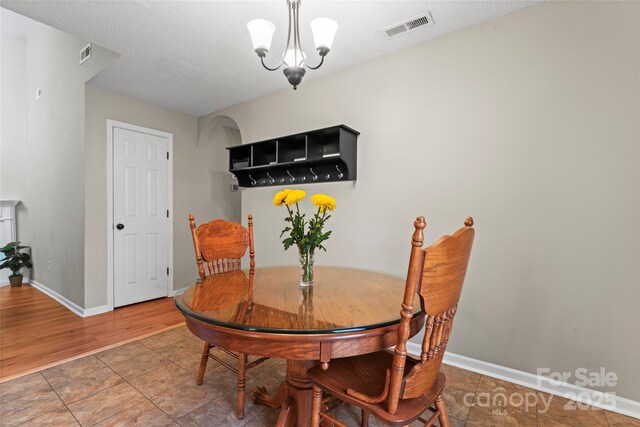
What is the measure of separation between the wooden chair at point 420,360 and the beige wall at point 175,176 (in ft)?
10.9

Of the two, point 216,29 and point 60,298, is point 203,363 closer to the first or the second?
point 216,29

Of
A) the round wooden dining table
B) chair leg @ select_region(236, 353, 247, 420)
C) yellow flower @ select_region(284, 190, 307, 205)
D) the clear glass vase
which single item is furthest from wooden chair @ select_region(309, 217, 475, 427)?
yellow flower @ select_region(284, 190, 307, 205)

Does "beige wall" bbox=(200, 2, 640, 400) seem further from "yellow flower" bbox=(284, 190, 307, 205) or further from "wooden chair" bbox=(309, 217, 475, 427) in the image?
"yellow flower" bbox=(284, 190, 307, 205)

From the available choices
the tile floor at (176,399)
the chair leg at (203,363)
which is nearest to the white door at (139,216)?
the tile floor at (176,399)

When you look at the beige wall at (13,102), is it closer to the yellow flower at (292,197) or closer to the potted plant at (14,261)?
the potted plant at (14,261)

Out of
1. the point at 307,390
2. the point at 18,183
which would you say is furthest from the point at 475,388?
the point at 18,183

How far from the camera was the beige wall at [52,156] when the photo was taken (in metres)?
3.39

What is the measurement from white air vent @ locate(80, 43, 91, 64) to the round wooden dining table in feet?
10.2

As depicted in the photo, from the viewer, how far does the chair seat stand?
100cm

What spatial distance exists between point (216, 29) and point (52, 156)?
10.9ft

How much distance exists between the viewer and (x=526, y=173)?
2.01 m

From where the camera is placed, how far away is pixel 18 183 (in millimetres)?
4816

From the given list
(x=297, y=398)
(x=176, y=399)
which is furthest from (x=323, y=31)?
(x=176, y=399)

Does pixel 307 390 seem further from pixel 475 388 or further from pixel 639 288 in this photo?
pixel 639 288
